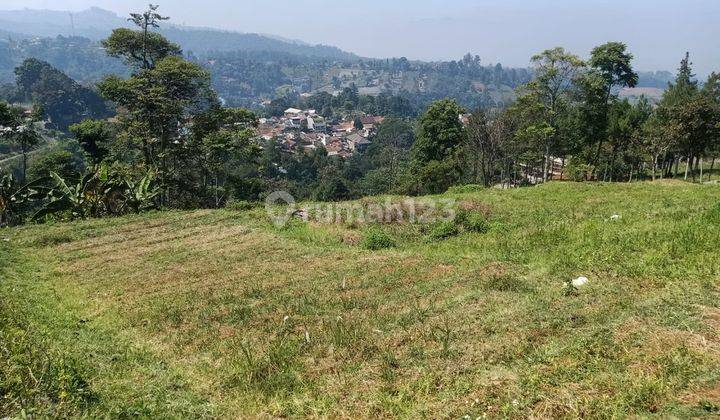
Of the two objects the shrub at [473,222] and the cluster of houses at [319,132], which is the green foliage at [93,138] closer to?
the shrub at [473,222]

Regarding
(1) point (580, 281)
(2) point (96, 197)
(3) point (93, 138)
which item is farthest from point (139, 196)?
(1) point (580, 281)

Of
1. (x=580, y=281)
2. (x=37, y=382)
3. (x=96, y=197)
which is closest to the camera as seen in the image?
(x=37, y=382)

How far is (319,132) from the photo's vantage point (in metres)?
150

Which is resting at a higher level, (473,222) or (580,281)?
(580,281)

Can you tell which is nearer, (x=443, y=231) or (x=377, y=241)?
(x=377, y=241)

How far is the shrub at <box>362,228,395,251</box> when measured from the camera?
1370 cm

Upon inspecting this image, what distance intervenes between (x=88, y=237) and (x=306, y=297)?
38.8ft

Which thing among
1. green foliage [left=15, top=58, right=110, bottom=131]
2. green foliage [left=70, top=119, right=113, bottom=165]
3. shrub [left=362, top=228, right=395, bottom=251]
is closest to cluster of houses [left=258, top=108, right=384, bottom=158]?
green foliage [left=15, top=58, right=110, bottom=131]

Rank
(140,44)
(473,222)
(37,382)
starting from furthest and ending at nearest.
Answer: (140,44)
(473,222)
(37,382)

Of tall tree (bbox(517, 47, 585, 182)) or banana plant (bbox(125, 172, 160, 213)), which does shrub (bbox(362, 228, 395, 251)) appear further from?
tall tree (bbox(517, 47, 585, 182))

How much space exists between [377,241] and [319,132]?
139321 mm

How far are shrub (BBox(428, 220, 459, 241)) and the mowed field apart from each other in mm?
385

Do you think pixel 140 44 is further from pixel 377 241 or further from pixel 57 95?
pixel 57 95

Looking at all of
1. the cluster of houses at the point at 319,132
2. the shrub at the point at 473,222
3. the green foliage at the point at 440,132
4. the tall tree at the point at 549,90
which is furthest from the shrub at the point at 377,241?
the cluster of houses at the point at 319,132
